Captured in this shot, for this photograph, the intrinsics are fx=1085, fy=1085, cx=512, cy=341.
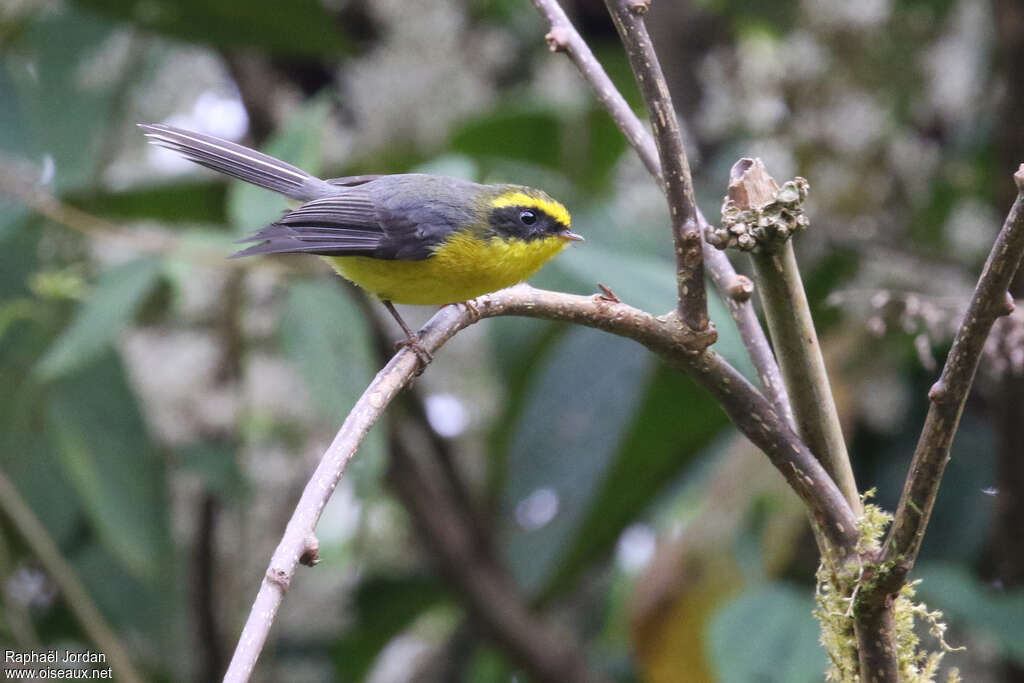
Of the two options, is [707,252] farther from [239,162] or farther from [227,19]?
[227,19]

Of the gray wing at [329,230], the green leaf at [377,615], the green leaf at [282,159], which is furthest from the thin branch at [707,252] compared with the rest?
the green leaf at [377,615]

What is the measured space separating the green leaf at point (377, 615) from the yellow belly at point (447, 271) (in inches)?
82.7

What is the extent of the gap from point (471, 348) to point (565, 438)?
24.3 inches

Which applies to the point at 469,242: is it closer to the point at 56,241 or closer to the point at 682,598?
the point at 682,598

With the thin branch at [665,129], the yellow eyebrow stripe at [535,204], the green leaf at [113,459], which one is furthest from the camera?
the green leaf at [113,459]

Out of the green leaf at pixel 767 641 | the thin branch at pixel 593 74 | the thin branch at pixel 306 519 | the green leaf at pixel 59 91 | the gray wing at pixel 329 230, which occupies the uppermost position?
the green leaf at pixel 59 91

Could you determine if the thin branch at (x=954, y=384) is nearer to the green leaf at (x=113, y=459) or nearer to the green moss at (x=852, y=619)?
the green moss at (x=852, y=619)

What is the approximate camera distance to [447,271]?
8.64ft

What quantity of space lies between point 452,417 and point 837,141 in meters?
2.00

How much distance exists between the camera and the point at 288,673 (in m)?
4.90

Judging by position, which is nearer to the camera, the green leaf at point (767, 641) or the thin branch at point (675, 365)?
the thin branch at point (675, 365)

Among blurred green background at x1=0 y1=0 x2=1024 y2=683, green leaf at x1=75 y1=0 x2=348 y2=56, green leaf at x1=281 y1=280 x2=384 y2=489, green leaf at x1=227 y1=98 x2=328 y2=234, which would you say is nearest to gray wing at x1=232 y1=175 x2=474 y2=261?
green leaf at x1=227 y1=98 x2=328 y2=234

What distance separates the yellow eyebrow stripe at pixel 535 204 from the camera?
2.79 metres

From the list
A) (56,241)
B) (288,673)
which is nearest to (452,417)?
(288,673)
